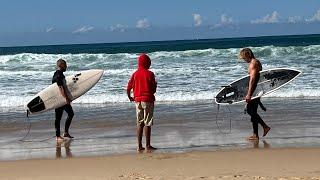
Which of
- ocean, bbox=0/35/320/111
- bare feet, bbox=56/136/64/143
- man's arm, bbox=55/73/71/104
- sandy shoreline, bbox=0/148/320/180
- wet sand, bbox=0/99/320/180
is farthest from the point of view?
ocean, bbox=0/35/320/111

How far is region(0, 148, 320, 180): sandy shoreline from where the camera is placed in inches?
227

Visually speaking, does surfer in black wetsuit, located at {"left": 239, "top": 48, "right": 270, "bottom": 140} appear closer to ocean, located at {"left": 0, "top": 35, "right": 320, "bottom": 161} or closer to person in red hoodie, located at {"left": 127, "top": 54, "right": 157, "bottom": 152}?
ocean, located at {"left": 0, "top": 35, "right": 320, "bottom": 161}

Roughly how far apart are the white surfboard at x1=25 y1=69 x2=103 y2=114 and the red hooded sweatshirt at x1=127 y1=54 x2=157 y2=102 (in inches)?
76.8

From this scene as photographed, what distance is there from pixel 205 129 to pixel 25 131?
3162 millimetres

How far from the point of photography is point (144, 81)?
24.2 feet

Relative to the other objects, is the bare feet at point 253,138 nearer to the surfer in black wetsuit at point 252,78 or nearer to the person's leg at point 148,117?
the surfer in black wetsuit at point 252,78

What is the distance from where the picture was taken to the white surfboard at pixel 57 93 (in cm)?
940

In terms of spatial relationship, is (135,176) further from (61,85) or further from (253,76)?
(61,85)

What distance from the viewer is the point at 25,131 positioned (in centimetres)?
997

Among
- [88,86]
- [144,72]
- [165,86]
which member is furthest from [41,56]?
[144,72]

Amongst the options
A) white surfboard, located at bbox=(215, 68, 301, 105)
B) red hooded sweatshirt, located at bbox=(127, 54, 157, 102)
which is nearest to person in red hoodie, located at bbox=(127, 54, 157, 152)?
red hooded sweatshirt, located at bbox=(127, 54, 157, 102)

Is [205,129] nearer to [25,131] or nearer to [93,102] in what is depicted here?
[25,131]

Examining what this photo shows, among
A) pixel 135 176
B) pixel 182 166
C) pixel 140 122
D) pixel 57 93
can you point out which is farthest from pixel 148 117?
pixel 57 93

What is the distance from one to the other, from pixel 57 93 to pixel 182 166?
12.5 ft
